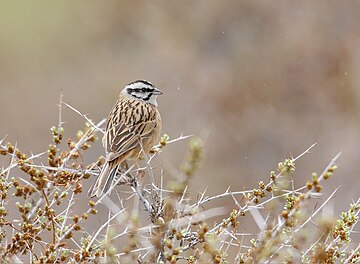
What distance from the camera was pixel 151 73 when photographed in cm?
1709

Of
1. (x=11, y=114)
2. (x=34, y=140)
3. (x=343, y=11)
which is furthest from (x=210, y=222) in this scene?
(x=343, y=11)

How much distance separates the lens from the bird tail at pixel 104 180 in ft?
19.9

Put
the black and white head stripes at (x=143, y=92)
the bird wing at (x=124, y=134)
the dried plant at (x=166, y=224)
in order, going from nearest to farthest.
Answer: the dried plant at (x=166, y=224), the bird wing at (x=124, y=134), the black and white head stripes at (x=143, y=92)

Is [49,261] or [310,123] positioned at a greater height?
[49,261]

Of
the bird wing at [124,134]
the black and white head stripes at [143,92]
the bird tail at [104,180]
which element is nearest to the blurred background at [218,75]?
the black and white head stripes at [143,92]

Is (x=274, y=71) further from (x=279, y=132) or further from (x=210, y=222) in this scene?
(x=210, y=222)

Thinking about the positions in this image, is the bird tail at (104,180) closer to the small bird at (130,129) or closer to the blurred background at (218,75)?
the small bird at (130,129)

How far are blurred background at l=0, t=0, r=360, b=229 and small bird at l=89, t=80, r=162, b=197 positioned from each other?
721 centimetres

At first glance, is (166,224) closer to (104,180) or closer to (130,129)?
(104,180)

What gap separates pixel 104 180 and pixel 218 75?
36.1 feet

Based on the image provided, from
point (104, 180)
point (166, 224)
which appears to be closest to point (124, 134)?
point (104, 180)

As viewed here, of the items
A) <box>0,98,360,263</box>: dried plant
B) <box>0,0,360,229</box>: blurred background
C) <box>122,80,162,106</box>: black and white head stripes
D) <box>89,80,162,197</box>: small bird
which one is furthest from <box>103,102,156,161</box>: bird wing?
<box>0,0,360,229</box>: blurred background

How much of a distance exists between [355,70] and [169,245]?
13198mm

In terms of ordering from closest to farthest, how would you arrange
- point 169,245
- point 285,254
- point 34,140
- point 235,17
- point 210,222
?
point 169,245
point 285,254
point 210,222
point 34,140
point 235,17
